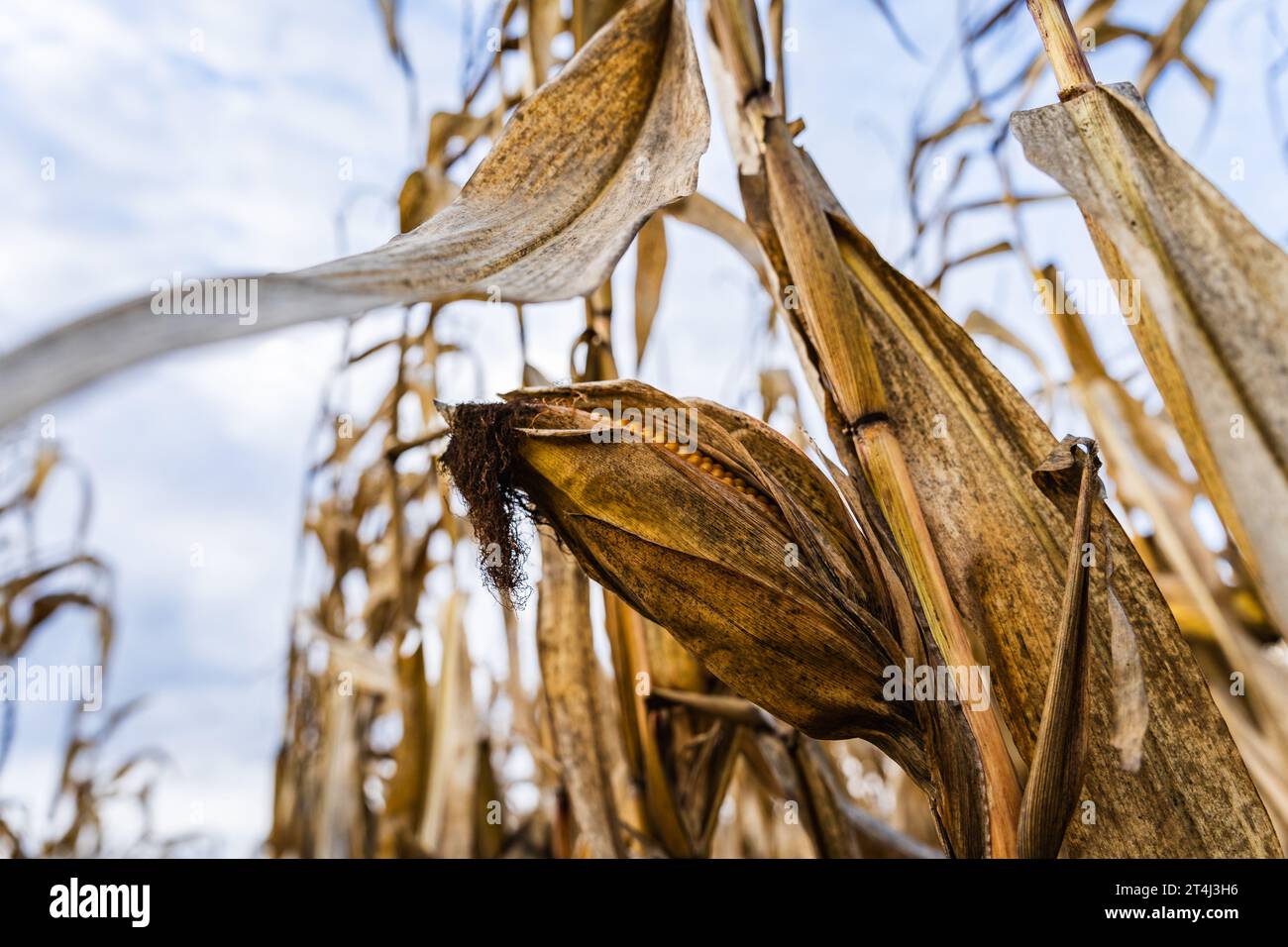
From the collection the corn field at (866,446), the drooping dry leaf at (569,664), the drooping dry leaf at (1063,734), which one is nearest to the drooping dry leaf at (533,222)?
Answer: the corn field at (866,446)

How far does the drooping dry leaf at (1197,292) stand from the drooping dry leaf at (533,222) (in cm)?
30

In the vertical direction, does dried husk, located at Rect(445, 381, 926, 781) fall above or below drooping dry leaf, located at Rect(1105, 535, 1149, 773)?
above

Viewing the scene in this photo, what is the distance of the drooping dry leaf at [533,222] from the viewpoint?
341 mm

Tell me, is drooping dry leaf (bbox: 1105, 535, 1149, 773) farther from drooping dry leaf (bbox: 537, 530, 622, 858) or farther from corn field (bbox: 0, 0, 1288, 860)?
drooping dry leaf (bbox: 537, 530, 622, 858)

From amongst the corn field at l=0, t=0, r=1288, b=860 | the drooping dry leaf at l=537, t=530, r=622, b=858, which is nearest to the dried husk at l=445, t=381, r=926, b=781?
the corn field at l=0, t=0, r=1288, b=860

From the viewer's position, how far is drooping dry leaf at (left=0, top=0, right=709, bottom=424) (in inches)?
13.4

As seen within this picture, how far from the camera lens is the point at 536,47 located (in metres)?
1.34

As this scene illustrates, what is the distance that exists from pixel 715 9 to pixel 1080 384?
0.96m

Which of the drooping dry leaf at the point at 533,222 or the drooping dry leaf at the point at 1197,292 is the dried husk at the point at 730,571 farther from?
the drooping dry leaf at the point at 1197,292

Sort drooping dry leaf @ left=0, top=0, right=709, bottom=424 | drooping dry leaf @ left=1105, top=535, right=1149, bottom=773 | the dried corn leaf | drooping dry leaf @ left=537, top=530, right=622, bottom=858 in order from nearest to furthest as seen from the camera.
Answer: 1. drooping dry leaf @ left=0, top=0, right=709, bottom=424
2. drooping dry leaf @ left=1105, top=535, right=1149, bottom=773
3. the dried corn leaf
4. drooping dry leaf @ left=537, top=530, right=622, bottom=858

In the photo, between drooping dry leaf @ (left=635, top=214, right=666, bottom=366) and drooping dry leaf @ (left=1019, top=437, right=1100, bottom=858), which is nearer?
drooping dry leaf @ (left=1019, top=437, right=1100, bottom=858)

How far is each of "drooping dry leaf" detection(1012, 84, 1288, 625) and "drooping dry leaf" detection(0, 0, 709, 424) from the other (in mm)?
297

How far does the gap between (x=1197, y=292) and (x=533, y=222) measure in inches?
18.4
